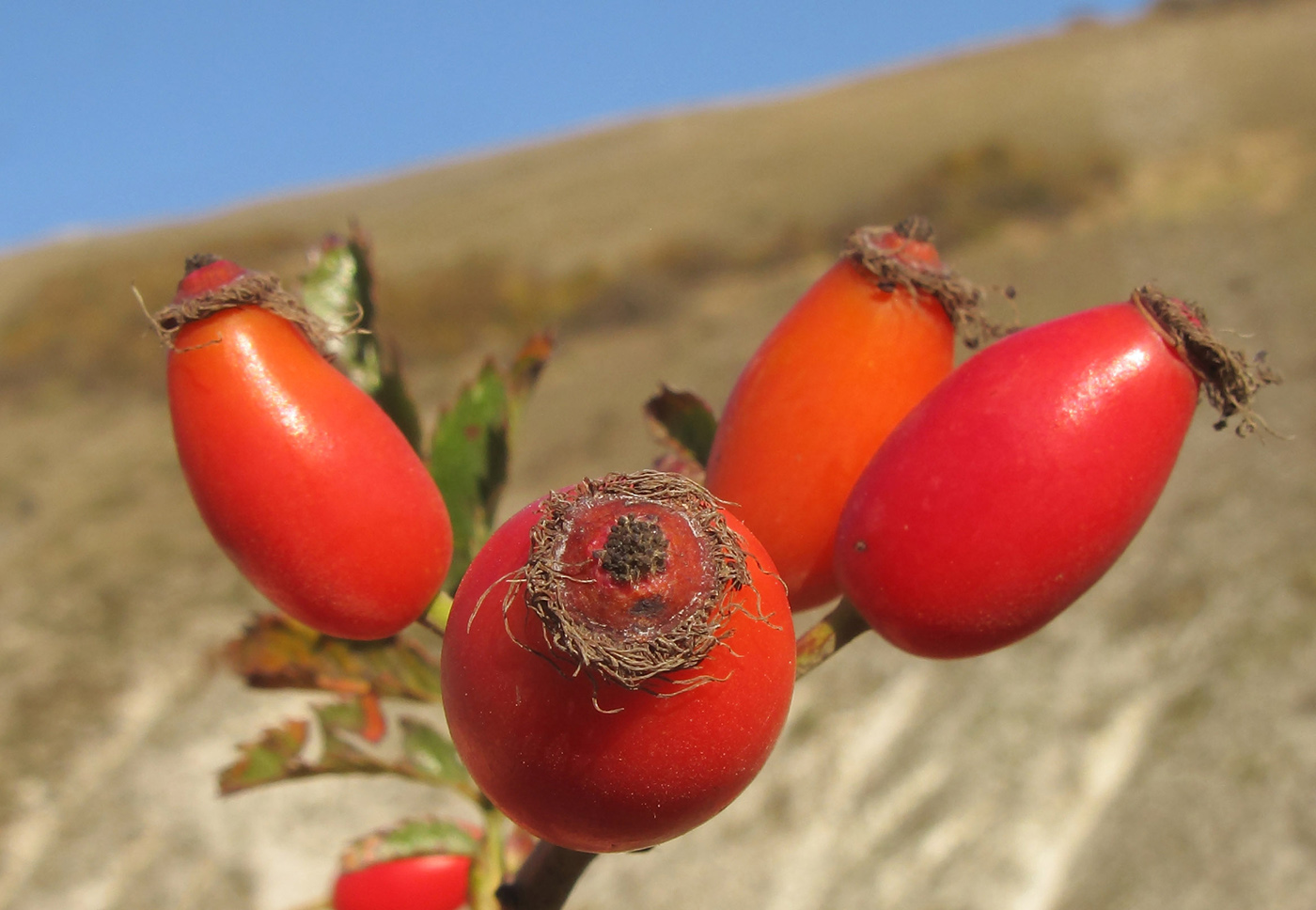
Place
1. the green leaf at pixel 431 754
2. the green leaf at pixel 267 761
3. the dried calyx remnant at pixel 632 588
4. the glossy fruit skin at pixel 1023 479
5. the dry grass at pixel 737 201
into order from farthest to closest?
the dry grass at pixel 737 201
the green leaf at pixel 431 754
the green leaf at pixel 267 761
the glossy fruit skin at pixel 1023 479
the dried calyx remnant at pixel 632 588

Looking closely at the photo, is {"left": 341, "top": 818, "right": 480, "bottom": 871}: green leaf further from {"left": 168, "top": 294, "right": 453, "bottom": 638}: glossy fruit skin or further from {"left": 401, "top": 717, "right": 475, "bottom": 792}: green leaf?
{"left": 168, "top": 294, "right": 453, "bottom": 638}: glossy fruit skin

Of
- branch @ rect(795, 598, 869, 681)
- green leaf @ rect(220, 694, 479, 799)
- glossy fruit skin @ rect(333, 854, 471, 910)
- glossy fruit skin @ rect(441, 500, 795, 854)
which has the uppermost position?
glossy fruit skin @ rect(441, 500, 795, 854)

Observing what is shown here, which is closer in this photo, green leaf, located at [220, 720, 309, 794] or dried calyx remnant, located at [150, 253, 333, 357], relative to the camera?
dried calyx remnant, located at [150, 253, 333, 357]

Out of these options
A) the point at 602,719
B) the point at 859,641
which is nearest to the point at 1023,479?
the point at 602,719

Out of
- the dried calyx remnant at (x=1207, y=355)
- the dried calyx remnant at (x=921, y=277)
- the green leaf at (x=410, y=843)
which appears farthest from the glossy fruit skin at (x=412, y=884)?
the dried calyx remnant at (x=1207, y=355)

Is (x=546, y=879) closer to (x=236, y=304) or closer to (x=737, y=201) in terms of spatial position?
(x=236, y=304)

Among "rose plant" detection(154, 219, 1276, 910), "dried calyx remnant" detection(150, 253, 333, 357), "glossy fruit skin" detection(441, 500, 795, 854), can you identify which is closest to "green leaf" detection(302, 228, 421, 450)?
"rose plant" detection(154, 219, 1276, 910)

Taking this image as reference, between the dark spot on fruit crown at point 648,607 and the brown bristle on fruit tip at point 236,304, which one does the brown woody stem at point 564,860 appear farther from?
the brown bristle on fruit tip at point 236,304
